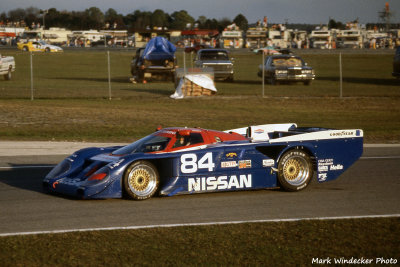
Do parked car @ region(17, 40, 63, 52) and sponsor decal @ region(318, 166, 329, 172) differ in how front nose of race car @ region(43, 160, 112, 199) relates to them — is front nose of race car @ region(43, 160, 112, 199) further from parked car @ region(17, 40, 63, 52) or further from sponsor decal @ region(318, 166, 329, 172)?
parked car @ region(17, 40, 63, 52)

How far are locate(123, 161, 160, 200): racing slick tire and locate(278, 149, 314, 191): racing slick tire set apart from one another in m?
2.06

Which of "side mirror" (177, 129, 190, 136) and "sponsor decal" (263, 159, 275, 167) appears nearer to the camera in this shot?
"side mirror" (177, 129, 190, 136)

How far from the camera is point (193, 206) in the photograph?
30.8 ft

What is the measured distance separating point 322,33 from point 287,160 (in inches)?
3653

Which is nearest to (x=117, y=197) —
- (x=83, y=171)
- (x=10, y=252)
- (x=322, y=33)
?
(x=83, y=171)

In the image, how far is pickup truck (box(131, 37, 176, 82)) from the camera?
117 ft

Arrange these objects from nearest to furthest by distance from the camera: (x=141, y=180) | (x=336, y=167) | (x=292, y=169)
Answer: (x=141, y=180)
(x=292, y=169)
(x=336, y=167)

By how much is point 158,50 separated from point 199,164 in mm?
27475

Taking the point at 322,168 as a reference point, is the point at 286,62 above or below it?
above

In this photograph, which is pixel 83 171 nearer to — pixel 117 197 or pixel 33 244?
pixel 117 197

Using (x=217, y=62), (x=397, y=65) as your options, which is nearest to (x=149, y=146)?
(x=217, y=62)

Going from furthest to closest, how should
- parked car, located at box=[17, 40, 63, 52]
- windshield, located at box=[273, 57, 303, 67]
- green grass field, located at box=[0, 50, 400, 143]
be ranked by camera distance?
parked car, located at box=[17, 40, 63, 52] → windshield, located at box=[273, 57, 303, 67] → green grass field, located at box=[0, 50, 400, 143]

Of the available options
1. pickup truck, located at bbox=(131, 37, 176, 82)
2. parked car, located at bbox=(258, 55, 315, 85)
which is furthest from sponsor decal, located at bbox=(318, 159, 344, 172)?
pickup truck, located at bbox=(131, 37, 176, 82)

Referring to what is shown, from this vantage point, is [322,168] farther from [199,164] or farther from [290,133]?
[199,164]
